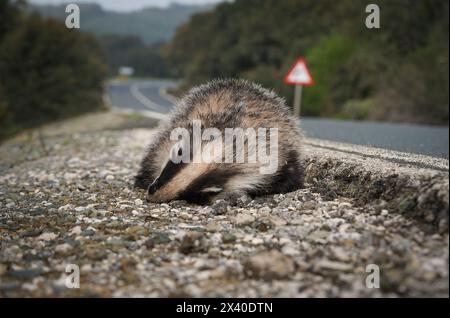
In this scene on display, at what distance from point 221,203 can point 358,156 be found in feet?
5.33

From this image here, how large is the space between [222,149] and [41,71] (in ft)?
92.2

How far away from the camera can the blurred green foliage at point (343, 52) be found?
65.7ft

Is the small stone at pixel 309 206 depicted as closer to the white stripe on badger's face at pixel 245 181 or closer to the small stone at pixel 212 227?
the white stripe on badger's face at pixel 245 181

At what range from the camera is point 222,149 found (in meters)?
4.19

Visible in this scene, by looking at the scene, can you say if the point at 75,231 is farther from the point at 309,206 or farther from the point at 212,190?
the point at 309,206

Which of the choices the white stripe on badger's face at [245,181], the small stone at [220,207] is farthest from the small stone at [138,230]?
the white stripe on badger's face at [245,181]

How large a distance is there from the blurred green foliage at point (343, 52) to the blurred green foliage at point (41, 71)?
9.88 metres

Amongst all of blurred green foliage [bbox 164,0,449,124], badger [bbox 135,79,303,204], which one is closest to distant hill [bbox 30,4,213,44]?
blurred green foliage [bbox 164,0,449,124]

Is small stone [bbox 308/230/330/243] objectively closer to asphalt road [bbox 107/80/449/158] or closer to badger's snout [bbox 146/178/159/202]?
badger's snout [bbox 146/178/159/202]

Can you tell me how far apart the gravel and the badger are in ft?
0.65

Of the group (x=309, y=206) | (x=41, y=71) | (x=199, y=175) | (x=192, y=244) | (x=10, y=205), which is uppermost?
(x=41, y=71)

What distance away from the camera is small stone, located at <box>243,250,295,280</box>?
3.05 meters

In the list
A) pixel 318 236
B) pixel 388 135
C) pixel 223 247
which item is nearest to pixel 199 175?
pixel 223 247

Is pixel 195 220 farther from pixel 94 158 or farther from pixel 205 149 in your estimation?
pixel 94 158
